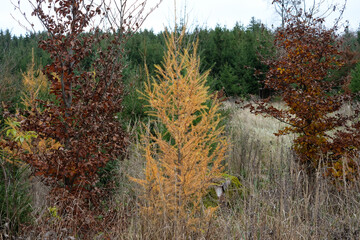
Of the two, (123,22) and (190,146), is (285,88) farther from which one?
(123,22)

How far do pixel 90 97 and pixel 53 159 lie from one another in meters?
0.82

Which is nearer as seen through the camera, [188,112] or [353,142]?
[188,112]

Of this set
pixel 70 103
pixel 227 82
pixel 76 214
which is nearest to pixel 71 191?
pixel 76 214

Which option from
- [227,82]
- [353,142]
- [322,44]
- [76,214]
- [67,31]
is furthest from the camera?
[227,82]

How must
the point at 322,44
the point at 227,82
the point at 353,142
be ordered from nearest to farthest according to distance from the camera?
the point at 353,142
the point at 322,44
the point at 227,82

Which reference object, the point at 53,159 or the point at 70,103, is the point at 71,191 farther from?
the point at 70,103

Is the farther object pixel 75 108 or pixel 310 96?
pixel 310 96

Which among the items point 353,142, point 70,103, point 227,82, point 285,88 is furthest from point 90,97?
point 227,82

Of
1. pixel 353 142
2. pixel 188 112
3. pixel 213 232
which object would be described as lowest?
pixel 213 232

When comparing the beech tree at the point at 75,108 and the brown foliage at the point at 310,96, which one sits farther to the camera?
the brown foliage at the point at 310,96

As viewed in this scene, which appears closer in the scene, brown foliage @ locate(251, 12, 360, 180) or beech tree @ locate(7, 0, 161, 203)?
beech tree @ locate(7, 0, 161, 203)

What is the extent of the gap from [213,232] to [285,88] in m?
3.28

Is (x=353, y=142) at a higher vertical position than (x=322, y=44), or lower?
lower

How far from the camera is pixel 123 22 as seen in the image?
3990 millimetres
